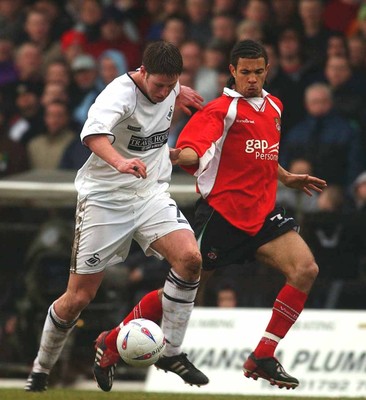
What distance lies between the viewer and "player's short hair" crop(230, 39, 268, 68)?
10157 millimetres

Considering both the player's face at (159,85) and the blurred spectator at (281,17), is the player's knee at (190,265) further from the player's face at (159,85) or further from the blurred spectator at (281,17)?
the blurred spectator at (281,17)

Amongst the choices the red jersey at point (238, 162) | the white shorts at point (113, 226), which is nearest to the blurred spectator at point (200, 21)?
the red jersey at point (238, 162)

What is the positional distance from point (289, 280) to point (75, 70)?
7731mm

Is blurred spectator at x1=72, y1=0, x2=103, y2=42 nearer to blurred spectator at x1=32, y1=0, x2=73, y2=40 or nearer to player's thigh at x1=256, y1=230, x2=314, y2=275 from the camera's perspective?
blurred spectator at x1=32, y1=0, x2=73, y2=40

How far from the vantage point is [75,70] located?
1725 cm

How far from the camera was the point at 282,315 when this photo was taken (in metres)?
10.2

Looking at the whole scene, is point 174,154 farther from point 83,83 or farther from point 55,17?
point 55,17

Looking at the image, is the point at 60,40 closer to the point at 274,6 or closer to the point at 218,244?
the point at 274,6

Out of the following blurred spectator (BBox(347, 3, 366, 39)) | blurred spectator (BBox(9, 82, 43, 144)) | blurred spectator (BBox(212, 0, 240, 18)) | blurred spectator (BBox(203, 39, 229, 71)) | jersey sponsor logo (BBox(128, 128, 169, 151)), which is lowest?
blurred spectator (BBox(9, 82, 43, 144))

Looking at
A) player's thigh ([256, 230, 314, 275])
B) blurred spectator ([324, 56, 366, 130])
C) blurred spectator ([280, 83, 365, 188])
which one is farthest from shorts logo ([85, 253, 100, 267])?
blurred spectator ([324, 56, 366, 130])

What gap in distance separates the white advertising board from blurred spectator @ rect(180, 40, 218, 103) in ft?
11.4

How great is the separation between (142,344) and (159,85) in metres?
1.85

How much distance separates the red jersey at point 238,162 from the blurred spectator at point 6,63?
815cm

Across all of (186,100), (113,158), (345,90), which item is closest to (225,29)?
(345,90)
